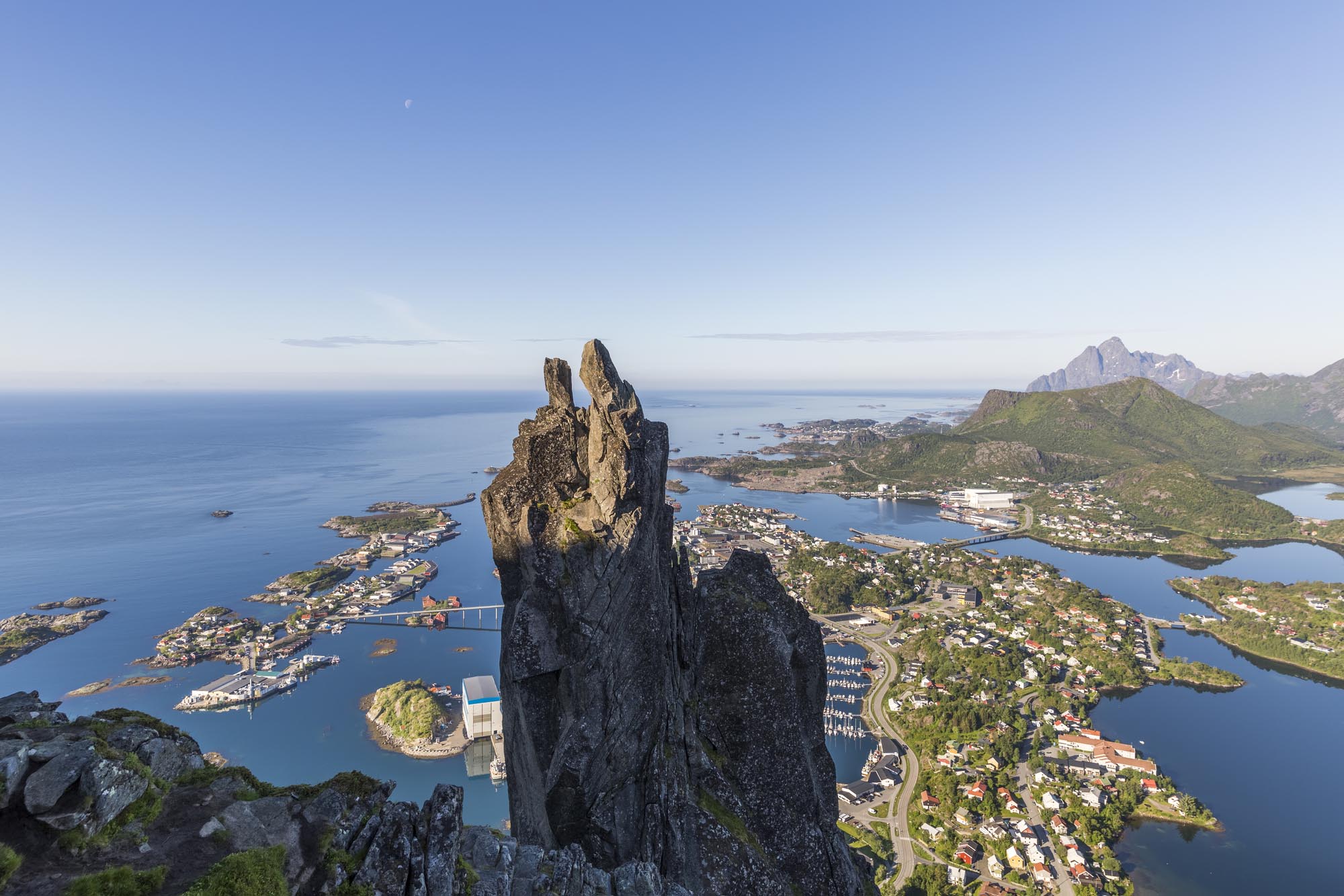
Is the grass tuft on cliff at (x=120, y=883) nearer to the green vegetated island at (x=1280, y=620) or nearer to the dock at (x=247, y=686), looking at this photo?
the dock at (x=247, y=686)

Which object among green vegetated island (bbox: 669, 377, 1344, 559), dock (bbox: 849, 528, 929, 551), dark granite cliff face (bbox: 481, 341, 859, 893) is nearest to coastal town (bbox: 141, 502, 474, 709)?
dark granite cliff face (bbox: 481, 341, 859, 893)

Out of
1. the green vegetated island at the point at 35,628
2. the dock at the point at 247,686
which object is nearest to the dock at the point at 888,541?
the dock at the point at 247,686

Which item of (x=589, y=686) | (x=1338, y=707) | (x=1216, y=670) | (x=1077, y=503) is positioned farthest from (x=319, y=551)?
(x=1077, y=503)

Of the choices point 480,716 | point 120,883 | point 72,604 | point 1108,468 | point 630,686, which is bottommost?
point 72,604

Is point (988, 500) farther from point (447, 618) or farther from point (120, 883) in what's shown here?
point (120, 883)

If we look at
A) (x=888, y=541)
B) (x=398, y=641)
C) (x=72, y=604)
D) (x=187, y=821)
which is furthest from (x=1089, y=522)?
(x=72, y=604)
